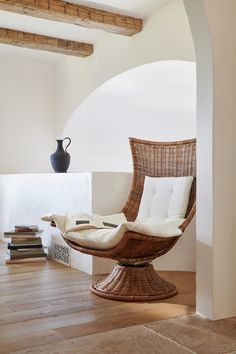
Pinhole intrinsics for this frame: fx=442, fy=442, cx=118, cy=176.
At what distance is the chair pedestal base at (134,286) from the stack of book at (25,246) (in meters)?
1.22

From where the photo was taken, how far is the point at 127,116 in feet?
18.8

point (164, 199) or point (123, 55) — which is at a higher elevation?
point (123, 55)

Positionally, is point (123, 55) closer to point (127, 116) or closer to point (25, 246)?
point (127, 116)

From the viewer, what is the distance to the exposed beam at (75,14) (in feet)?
12.1

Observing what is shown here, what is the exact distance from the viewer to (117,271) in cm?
286

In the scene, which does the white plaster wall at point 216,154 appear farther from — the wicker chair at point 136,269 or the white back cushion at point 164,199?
the white back cushion at point 164,199

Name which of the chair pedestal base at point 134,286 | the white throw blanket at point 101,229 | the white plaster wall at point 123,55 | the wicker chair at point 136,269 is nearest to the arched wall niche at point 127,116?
the white plaster wall at point 123,55

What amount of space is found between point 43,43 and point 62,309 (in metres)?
3.27

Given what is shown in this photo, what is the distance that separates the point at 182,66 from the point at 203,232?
2.14 m

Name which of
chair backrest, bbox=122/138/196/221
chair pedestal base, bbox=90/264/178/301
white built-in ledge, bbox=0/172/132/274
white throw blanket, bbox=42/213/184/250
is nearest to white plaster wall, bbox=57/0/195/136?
chair backrest, bbox=122/138/196/221

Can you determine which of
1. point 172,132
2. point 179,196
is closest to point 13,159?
point 172,132

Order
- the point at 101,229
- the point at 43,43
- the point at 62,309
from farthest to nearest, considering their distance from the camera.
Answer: the point at 43,43 → the point at 101,229 → the point at 62,309

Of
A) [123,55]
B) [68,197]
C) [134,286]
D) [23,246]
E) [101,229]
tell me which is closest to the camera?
[134,286]

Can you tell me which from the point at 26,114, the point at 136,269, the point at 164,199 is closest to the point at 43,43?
the point at 26,114
